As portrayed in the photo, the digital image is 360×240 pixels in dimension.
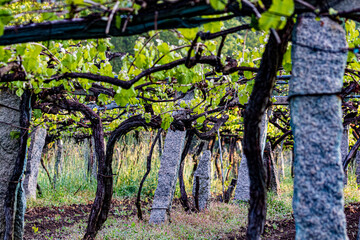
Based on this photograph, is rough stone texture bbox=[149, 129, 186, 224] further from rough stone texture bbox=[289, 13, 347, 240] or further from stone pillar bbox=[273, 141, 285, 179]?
stone pillar bbox=[273, 141, 285, 179]

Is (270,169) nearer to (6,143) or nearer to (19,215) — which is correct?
(19,215)

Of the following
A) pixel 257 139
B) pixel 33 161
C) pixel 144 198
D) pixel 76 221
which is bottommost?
pixel 76 221

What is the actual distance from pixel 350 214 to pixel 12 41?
277 inches

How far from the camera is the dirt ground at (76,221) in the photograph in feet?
18.0

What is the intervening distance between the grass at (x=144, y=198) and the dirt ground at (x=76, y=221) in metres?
0.23

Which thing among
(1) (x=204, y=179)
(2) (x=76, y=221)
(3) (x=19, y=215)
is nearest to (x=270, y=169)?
(1) (x=204, y=179)

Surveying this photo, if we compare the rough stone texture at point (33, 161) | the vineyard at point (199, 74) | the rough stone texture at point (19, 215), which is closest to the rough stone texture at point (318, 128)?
the vineyard at point (199, 74)

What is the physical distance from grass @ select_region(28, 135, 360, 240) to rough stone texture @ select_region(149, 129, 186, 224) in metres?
0.31

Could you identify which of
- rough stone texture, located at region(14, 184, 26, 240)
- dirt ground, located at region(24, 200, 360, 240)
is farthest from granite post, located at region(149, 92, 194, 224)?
rough stone texture, located at region(14, 184, 26, 240)

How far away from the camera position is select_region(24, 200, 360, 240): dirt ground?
5480 mm

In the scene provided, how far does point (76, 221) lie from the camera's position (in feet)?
24.6

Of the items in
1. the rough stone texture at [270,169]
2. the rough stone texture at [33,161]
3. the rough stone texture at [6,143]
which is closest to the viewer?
the rough stone texture at [6,143]

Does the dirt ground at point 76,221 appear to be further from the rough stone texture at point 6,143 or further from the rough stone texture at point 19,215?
the rough stone texture at point 6,143

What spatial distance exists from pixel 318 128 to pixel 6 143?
3.32 meters
